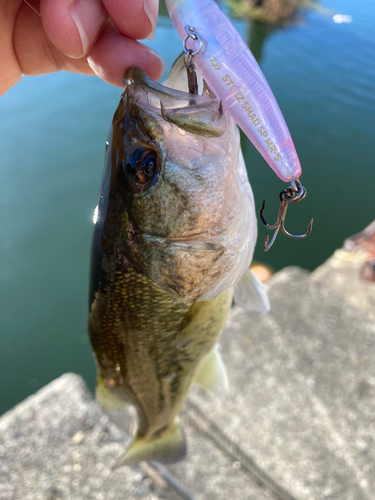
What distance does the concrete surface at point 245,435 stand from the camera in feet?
6.50

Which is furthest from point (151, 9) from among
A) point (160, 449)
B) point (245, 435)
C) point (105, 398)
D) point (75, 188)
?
point (75, 188)

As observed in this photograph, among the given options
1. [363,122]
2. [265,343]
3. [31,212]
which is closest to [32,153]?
[31,212]

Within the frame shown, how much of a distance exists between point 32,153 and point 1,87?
164 inches

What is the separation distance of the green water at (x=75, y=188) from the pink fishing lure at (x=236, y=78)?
348 cm

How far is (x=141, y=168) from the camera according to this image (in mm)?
1054

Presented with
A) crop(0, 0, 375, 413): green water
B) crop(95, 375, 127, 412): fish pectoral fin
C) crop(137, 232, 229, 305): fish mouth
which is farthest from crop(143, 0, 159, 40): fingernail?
crop(0, 0, 375, 413): green water

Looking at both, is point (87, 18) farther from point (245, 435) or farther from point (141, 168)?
point (245, 435)

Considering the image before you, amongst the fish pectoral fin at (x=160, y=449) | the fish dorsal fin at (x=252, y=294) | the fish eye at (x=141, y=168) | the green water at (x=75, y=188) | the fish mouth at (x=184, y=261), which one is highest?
the fish eye at (x=141, y=168)

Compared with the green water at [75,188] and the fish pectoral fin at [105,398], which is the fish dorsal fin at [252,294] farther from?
the green water at [75,188]

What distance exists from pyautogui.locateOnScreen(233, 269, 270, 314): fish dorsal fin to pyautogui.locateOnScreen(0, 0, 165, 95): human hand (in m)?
0.86

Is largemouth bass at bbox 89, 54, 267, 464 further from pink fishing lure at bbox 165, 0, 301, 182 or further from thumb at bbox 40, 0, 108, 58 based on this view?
thumb at bbox 40, 0, 108, 58

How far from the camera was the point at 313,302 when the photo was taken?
9.87 feet

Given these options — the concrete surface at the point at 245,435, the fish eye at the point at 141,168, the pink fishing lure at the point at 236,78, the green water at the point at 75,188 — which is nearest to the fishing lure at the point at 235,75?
the pink fishing lure at the point at 236,78

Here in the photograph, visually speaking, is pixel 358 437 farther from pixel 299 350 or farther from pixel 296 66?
pixel 296 66
